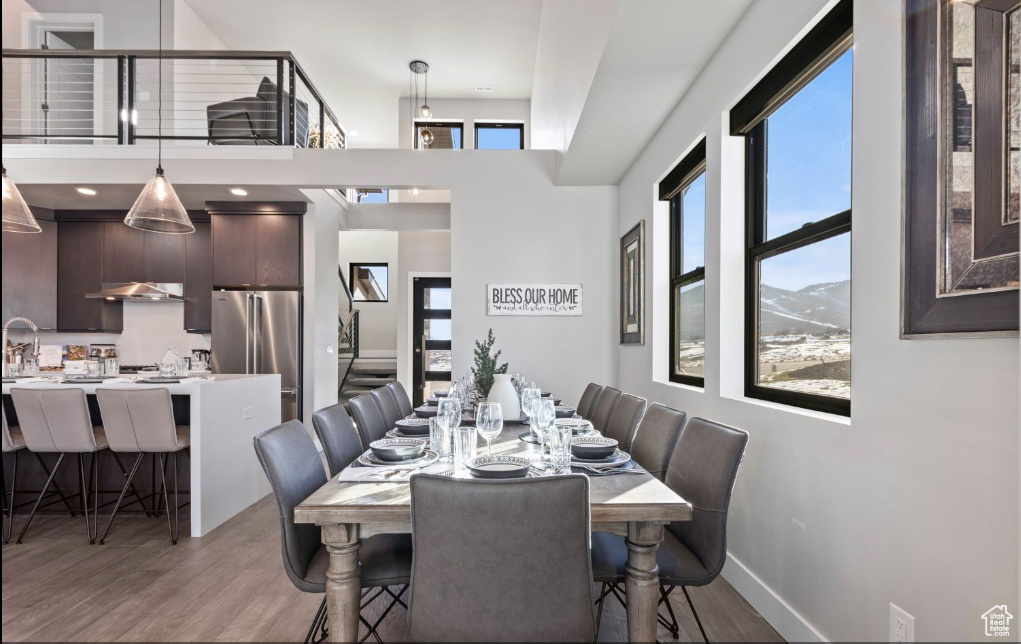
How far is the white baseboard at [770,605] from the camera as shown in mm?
2137

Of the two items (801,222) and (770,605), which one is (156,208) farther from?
(770,605)

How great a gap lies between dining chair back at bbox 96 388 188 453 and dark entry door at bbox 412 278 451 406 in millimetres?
4594

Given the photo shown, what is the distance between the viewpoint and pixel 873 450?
69.4 inches

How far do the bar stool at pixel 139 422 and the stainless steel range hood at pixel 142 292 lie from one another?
2667 millimetres

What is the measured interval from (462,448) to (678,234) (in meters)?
2.64

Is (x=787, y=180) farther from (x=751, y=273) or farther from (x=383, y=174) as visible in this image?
(x=383, y=174)

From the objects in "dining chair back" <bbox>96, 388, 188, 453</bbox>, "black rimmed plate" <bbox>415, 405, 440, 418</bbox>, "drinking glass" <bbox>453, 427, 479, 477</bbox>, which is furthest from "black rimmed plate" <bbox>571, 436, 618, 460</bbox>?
"dining chair back" <bbox>96, 388, 188, 453</bbox>

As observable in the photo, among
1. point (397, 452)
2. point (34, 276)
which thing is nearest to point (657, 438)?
point (397, 452)

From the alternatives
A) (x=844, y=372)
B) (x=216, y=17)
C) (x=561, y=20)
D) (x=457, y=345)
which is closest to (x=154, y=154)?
(x=216, y=17)

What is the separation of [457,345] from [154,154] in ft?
10.1

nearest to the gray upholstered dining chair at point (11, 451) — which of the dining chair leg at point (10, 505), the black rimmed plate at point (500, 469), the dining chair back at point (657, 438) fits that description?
the dining chair leg at point (10, 505)

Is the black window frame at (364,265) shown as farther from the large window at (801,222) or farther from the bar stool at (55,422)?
the large window at (801,222)

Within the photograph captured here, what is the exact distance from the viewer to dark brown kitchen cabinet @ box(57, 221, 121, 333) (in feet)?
19.9

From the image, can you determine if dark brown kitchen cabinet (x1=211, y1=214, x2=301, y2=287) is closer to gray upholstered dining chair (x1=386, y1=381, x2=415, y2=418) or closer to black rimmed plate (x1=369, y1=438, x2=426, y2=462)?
gray upholstered dining chair (x1=386, y1=381, x2=415, y2=418)
